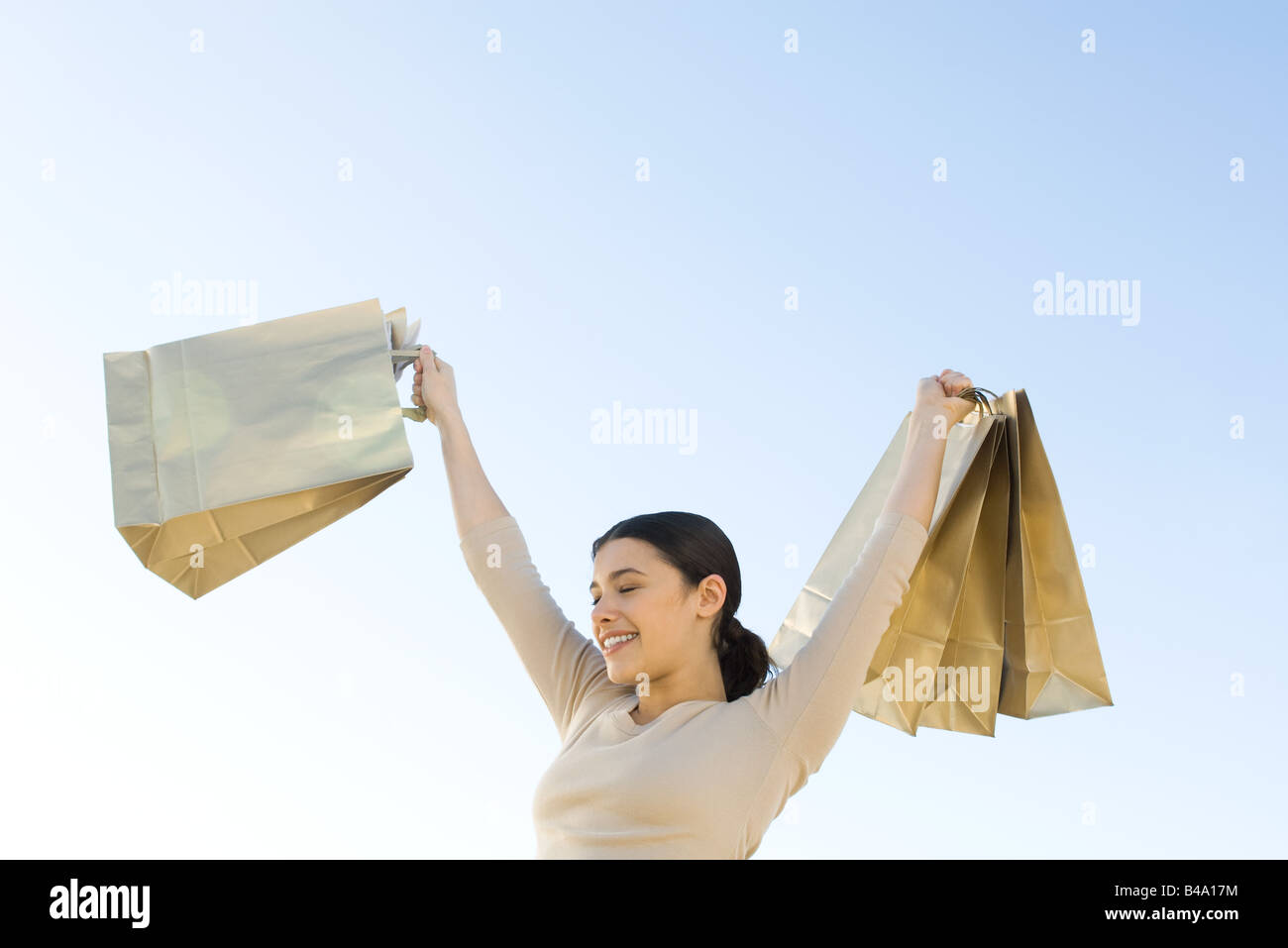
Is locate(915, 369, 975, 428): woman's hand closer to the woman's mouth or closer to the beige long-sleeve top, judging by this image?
the beige long-sleeve top

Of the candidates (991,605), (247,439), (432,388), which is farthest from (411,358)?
(991,605)

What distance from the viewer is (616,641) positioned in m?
3.50

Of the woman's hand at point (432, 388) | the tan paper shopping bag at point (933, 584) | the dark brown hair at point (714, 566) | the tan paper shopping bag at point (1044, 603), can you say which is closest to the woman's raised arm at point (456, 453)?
the woman's hand at point (432, 388)

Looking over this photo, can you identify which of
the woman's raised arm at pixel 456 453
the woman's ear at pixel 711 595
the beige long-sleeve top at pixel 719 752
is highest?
the woman's raised arm at pixel 456 453

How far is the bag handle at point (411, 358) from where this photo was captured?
385cm

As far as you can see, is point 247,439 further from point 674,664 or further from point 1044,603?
point 1044,603

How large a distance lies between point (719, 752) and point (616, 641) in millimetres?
468

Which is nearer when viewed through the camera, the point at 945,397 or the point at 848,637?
the point at 848,637

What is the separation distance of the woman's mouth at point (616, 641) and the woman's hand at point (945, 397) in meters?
1.10

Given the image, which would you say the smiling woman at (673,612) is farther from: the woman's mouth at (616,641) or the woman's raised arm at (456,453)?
the woman's raised arm at (456,453)

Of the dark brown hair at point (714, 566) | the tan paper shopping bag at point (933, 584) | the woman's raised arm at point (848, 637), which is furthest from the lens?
the tan paper shopping bag at point (933, 584)
